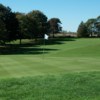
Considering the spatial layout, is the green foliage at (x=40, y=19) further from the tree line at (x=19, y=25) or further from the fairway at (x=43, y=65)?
the fairway at (x=43, y=65)

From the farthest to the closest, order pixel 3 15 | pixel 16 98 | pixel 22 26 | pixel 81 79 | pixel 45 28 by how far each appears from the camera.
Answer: pixel 45 28 < pixel 22 26 < pixel 3 15 < pixel 81 79 < pixel 16 98

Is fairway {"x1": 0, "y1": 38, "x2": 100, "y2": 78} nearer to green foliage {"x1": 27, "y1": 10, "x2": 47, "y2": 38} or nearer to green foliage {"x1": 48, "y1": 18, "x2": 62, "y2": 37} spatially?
green foliage {"x1": 27, "y1": 10, "x2": 47, "y2": 38}

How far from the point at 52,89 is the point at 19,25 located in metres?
80.0

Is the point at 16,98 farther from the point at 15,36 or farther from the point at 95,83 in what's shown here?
the point at 15,36

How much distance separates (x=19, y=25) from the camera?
3629 inches

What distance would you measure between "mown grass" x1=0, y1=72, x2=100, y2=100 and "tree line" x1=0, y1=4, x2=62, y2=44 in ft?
166

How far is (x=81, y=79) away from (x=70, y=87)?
6.26 feet

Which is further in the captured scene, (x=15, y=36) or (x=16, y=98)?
(x=15, y=36)

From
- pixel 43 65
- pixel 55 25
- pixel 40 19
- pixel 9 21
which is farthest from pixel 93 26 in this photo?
pixel 43 65

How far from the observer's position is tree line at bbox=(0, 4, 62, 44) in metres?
73.8

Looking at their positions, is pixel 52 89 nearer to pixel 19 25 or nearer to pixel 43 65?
pixel 43 65

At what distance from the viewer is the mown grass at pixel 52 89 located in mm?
11620

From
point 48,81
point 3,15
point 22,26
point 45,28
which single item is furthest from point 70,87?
point 45,28

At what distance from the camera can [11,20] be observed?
3209 inches
